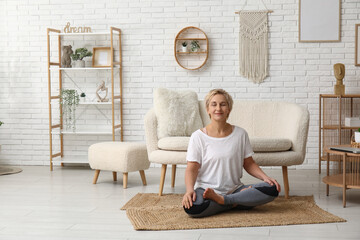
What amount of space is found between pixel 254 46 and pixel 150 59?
1.19 metres

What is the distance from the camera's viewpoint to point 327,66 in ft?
18.7

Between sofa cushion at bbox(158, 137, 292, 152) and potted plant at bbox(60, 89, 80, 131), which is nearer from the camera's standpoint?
sofa cushion at bbox(158, 137, 292, 152)

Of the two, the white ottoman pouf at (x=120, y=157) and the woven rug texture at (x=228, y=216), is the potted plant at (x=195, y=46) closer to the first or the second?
the white ottoman pouf at (x=120, y=157)

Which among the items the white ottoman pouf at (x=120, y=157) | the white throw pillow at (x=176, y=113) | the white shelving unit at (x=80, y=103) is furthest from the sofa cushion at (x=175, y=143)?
the white shelving unit at (x=80, y=103)

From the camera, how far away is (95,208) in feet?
13.0

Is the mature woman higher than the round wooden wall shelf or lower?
lower

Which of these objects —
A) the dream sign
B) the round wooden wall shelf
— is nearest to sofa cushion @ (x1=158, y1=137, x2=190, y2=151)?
the round wooden wall shelf

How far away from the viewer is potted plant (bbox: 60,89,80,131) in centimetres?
592

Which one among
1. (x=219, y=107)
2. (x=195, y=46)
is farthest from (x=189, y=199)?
(x=195, y=46)

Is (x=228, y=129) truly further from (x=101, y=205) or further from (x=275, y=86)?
(x=275, y=86)

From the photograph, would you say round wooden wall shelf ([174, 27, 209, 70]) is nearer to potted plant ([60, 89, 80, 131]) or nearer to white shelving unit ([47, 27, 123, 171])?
white shelving unit ([47, 27, 123, 171])

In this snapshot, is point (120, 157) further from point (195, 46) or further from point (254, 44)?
point (254, 44)

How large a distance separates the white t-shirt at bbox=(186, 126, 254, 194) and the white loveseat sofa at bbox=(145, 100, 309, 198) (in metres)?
0.53

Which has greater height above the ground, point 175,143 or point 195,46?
point 195,46
